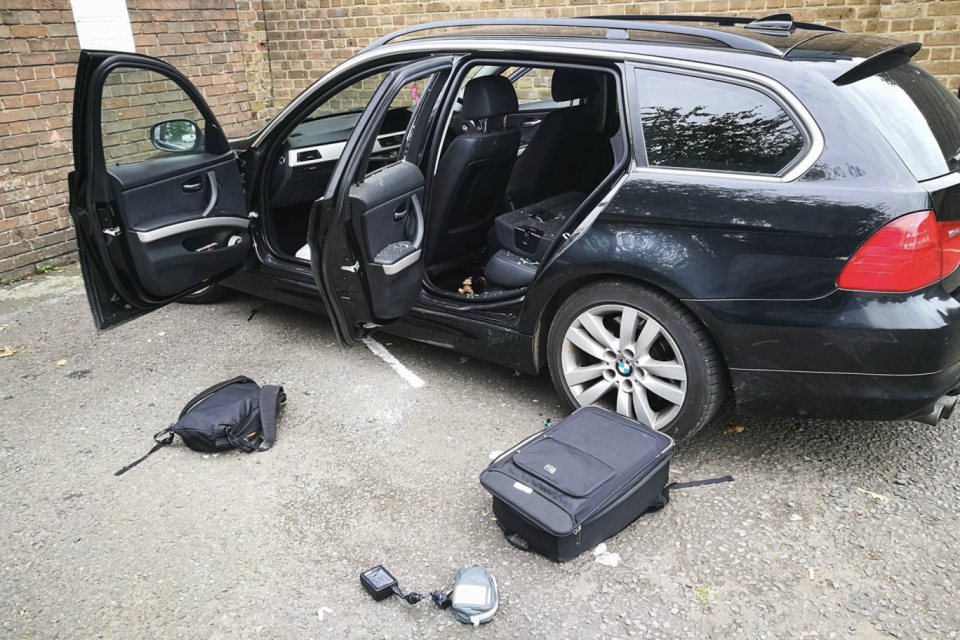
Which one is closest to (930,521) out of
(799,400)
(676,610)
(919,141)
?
(799,400)

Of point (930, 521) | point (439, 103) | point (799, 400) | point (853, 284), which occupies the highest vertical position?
point (439, 103)

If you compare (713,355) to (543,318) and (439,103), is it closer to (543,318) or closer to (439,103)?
(543,318)

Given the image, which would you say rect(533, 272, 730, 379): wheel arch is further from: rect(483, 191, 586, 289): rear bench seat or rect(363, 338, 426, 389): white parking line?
rect(363, 338, 426, 389): white parking line

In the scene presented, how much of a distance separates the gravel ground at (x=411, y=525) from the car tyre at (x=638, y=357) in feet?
0.91

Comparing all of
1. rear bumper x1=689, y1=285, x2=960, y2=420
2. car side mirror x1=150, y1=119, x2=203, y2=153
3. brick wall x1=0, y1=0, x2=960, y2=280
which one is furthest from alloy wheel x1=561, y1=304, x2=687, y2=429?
brick wall x1=0, y1=0, x2=960, y2=280

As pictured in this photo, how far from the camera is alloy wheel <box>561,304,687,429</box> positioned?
293 centimetres

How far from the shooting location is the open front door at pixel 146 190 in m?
3.10

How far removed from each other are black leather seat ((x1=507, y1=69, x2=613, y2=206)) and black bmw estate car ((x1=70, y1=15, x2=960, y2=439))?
12 millimetres

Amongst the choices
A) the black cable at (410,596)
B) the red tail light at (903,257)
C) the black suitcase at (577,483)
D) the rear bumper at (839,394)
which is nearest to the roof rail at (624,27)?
the red tail light at (903,257)

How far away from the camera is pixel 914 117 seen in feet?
8.82

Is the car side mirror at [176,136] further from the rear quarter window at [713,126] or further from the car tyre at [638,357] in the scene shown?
the rear quarter window at [713,126]

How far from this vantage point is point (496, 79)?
359 cm

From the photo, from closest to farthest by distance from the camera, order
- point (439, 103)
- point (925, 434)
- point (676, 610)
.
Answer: point (676, 610) < point (925, 434) < point (439, 103)

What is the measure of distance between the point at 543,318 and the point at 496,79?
48.7 inches
